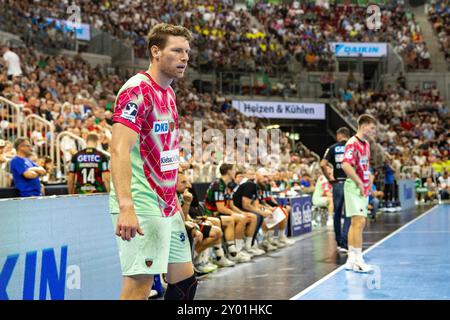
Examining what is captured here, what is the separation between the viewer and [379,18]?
34.2 metres

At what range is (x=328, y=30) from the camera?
3512 cm

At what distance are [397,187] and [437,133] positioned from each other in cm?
865

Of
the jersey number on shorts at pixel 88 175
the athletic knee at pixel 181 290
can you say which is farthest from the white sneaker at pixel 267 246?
the athletic knee at pixel 181 290

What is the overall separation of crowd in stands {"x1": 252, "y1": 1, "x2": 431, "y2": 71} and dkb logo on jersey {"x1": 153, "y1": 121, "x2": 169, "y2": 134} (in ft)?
92.2

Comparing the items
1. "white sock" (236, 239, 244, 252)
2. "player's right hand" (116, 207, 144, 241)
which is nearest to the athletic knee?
"player's right hand" (116, 207, 144, 241)

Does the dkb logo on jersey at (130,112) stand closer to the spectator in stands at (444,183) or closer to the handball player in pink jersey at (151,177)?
the handball player in pink jersey at (151,177)

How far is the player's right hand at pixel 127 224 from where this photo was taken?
3.50m

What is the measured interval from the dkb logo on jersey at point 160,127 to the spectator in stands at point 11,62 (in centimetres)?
1228

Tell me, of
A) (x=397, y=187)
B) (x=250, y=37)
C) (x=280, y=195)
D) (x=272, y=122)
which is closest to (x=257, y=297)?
(x=280, y=195)

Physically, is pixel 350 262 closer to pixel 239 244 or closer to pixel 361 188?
pixel 361 188

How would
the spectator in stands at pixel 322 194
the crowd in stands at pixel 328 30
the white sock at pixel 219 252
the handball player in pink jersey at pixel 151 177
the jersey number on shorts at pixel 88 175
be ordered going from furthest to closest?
the crowd in stands at pixel 328 30 < the spectator in stands at pixel 322 194 < the white sock at pixel 219 252 < the jersey number on shorts at pixel 88 175 < the handball player in pink jersey at pixel 151 177

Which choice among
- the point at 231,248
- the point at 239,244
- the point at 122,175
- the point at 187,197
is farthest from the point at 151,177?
the point at 239,244

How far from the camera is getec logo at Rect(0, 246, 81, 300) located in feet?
17.4

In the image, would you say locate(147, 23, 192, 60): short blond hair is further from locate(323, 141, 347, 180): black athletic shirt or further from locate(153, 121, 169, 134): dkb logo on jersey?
locate(323, 141, 347, 180): black athletic shirt
